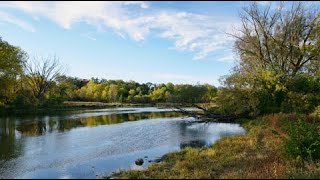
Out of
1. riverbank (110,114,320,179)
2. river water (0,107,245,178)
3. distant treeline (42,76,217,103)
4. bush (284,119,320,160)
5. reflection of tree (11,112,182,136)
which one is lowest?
river water (0,107,245,178)

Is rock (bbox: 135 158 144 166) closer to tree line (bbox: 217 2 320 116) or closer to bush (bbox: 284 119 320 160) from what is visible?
bush (bbox: 284 119 320 160)

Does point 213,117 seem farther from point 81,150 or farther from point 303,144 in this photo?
point 303,144

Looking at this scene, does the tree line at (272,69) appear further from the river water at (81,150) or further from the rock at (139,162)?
the rock at (139,162)

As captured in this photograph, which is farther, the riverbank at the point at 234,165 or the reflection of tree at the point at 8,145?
the reflection of tree at the point at 8,145

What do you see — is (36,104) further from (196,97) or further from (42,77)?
(196,97)

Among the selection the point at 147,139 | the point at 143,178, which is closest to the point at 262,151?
the point at 143,178

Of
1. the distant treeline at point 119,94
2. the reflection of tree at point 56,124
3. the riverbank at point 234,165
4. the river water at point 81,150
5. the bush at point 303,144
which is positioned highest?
the distant treeline at point 119,94

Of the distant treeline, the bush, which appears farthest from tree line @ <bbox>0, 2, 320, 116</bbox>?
the distant treeline

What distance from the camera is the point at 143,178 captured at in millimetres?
12211

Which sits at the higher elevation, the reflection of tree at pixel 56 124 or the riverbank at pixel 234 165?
the riverbank at pixel 234 165

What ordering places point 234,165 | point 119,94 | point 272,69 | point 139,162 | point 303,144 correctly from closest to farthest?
point 303,144, point 234,165, point 139,162, point 272,69, point 119,94

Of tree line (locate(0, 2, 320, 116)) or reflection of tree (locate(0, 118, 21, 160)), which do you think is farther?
tree line (locate(0, 2, 320, 116))

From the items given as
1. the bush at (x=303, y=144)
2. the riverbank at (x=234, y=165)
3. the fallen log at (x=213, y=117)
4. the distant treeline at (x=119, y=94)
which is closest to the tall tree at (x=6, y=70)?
the distant treeline at (x=119, y=94)

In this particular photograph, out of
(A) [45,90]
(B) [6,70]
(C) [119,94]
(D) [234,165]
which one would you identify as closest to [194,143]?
(D) [234,165]
